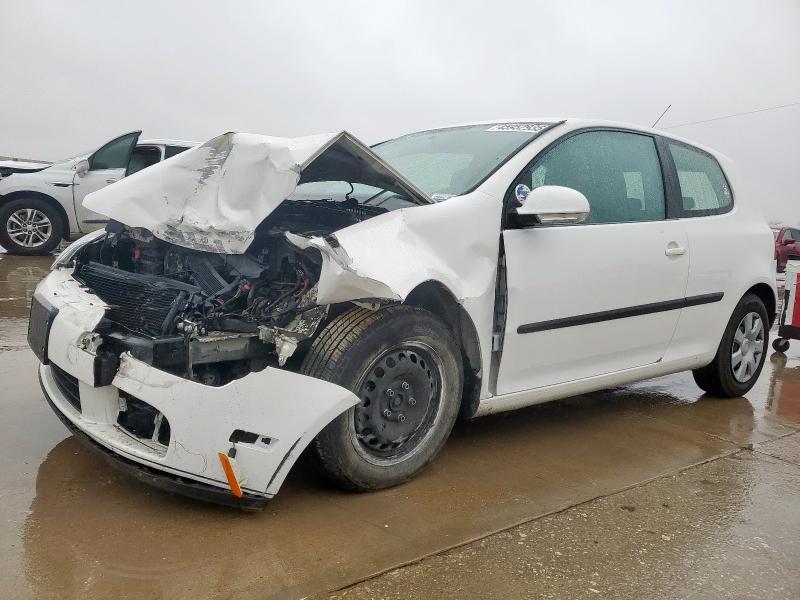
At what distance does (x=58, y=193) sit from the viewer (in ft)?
29.0

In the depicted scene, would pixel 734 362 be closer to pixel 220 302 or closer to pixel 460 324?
pixel 460 324

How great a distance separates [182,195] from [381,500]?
4.64ft

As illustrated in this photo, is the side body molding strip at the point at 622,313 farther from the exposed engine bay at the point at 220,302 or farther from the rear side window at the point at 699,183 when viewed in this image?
the exposed engine bay at the point at 220,302

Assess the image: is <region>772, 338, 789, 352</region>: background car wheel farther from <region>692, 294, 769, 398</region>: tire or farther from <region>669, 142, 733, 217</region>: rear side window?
<region>669, 142, 733, 217</region>: rear side window

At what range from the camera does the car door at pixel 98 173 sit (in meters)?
8.85

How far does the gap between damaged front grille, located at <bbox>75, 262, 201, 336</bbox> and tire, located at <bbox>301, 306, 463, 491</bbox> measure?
51 centimetres

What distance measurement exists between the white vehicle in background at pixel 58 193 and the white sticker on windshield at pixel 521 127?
615 cm

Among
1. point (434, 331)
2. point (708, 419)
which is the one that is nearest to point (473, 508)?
Result: point (434, 331)

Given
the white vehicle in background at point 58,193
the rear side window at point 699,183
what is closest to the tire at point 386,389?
the rear side window at point 699,183

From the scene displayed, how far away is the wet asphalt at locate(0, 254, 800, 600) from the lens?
210 centimetres

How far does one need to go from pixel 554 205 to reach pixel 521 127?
0.75 metres

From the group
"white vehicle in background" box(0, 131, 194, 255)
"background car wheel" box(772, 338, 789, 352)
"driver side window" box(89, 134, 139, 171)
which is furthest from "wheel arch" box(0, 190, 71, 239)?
"background car wheel" box(772, 338, 789, 352)

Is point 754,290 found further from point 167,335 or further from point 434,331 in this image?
point 167,335

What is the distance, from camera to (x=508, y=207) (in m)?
3.00
